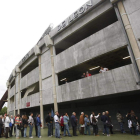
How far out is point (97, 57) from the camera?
12.6 metres

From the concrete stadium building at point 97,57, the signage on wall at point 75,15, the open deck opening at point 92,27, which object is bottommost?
the concrete stadium building at point 97,57

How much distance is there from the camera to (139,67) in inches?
364

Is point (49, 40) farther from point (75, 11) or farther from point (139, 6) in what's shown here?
point (139, 6)

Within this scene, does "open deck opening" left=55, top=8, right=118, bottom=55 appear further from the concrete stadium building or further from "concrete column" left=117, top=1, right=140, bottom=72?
"concrete column" left=117, top=1, right=140, bottom=72

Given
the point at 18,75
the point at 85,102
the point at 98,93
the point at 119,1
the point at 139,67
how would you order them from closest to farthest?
the point at 139,67
the point at 119,1
the point at 98,93
the point at 85,102
the point at 18,75

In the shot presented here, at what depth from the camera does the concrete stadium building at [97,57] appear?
33.4ft

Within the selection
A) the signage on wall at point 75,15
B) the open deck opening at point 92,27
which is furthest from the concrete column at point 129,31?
the signage on wall at point 75,15

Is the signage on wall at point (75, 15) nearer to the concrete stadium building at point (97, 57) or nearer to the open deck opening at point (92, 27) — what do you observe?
the concrete stadium building at point (97, 57)

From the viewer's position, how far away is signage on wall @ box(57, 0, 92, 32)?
13112 millimetres

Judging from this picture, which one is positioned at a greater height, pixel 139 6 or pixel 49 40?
pixel 49 40

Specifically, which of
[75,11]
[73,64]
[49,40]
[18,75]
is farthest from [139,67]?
[18,75]

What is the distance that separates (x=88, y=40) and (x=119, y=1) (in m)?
4.25

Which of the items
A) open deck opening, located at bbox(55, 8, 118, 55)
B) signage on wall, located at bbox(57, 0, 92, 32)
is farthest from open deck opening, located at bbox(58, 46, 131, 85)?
signage on wall, located at bbox(57, 0, 92, 32)

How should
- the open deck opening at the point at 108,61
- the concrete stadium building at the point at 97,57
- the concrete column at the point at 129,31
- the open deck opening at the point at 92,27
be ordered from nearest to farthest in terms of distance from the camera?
the concrete column at the point at 129,31 → the concrete stadium building at the point at 97,57 → the open deck opening at the point at 92,27 → the open deck opening at the point at 108,61
